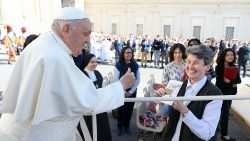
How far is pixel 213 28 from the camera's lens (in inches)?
1308

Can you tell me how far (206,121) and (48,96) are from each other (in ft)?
3.81

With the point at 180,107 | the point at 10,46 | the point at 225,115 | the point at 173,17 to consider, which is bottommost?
the point at 225,115

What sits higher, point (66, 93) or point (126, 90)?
point (66, 93)

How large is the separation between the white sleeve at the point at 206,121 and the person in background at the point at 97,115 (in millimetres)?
1439

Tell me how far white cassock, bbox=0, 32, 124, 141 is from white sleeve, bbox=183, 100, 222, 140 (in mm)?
564


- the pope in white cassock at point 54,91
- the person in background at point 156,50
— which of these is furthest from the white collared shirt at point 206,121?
the person in background at point 156,50

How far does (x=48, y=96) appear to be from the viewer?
5.16ft

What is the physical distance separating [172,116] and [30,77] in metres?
1.15

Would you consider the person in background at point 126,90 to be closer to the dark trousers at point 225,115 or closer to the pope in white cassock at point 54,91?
the dark trousers at point 225,115

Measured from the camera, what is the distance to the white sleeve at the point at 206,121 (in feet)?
6.48

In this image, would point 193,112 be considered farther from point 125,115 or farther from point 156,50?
point 156,50

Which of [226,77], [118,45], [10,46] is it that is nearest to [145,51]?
[118,45]

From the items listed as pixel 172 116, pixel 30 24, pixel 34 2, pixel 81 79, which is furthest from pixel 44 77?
pixel 34 2

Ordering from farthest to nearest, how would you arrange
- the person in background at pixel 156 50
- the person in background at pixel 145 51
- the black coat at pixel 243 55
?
the person in background at pixel 145 51 < the person in background at pixel 156 50 < the black coat at pixel 243 55
